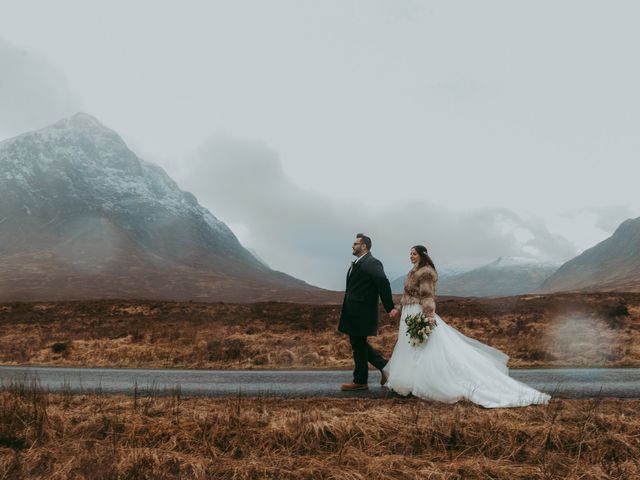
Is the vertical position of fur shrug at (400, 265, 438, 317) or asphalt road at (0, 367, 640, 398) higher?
fur shrug at (400, 265, 438, 317)

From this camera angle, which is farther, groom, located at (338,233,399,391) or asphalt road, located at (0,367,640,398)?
groom, located at (338,233,399,391)

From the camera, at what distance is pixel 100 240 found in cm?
14588

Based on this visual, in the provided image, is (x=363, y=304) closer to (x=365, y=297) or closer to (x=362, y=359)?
(x=365, y=297)

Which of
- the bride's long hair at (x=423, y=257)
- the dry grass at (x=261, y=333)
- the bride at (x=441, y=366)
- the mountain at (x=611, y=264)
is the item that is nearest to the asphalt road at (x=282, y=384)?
the bride at (x=441, y=366)

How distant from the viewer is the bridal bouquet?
21.6 ft

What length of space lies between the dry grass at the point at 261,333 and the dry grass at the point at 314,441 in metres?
7.75

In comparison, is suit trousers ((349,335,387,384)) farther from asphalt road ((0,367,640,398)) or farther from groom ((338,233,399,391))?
asphalt road ((0,367,640,398))

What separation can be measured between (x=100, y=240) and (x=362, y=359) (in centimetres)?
15317

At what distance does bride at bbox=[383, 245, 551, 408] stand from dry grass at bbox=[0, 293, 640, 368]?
6029 mm

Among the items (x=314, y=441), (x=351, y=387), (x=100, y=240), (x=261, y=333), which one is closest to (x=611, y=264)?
(x=100, y=240)

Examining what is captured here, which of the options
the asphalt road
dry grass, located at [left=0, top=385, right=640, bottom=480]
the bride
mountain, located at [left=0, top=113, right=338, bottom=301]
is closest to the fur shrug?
the bride

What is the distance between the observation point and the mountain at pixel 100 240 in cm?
10988

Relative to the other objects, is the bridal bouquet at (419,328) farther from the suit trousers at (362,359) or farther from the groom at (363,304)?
the suit trousers at (362,359)

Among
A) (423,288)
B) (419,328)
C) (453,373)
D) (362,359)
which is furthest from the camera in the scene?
(362,359)
